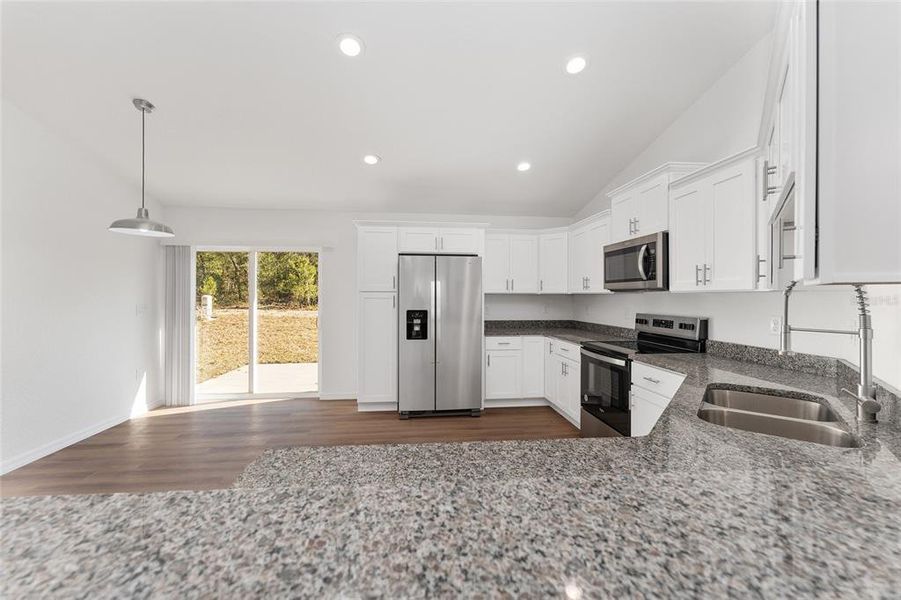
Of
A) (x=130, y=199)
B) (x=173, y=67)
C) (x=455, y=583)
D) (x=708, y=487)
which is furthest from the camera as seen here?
(x=130, y=199)

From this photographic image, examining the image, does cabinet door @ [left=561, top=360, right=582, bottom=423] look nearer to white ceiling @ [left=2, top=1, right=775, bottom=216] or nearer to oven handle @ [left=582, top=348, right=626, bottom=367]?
oven handle @ [left=582, top=348, right=626, bottom=367]

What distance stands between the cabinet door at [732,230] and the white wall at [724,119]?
56 cm

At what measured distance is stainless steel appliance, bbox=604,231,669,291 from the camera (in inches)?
112

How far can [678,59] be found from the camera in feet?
9.04

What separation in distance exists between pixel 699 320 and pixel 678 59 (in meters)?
1.97

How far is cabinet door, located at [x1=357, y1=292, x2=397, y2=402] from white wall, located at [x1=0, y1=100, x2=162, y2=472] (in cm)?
262

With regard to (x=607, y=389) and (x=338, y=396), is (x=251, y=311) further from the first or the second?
(x=607, y=389)

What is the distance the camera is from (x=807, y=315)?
2.15m

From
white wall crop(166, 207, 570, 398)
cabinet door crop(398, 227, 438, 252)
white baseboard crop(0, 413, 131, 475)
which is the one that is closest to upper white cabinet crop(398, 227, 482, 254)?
cabinet door crop(398, 227, 438, 252)

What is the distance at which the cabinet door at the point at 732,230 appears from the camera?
2209mm

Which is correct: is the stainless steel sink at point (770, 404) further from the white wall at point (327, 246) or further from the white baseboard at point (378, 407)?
the white wall at point (327, 246)

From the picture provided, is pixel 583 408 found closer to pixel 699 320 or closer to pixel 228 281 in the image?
pixel 699 320

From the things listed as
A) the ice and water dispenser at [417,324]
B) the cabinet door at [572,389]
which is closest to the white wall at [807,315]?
the cabinet door at [572,389]

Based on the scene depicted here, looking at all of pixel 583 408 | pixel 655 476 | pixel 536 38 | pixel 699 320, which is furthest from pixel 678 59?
pixel 655 476
